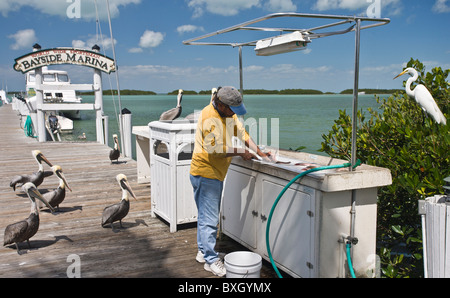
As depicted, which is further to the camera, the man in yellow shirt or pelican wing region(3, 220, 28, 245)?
pelican wing region(3, 220, 28, 245)

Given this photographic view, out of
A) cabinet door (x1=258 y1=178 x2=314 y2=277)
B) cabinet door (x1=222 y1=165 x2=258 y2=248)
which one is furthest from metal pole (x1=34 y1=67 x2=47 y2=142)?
cabinet door (x1=258 y1=178 x2=314 y2=277)

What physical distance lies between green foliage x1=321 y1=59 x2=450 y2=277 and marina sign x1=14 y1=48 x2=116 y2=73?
10.4 metres

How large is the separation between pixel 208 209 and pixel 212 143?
0.66 meters

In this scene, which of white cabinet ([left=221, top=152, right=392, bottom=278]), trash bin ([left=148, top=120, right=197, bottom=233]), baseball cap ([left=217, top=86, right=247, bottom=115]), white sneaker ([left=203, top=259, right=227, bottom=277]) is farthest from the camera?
trash bin ([left=148, top=120, right=197, bottom=233])

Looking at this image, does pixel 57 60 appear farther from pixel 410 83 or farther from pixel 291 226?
pixel 291 226

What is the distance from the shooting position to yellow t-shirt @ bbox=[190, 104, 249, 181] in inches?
142

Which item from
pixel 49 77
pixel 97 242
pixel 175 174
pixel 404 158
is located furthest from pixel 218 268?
pixel 49 77

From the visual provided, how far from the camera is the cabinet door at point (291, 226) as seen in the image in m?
3.17

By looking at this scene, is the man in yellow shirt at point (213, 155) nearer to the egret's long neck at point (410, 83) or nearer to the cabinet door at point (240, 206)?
the cabinet door at point (240, 206)

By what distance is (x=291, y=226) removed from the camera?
3371mm

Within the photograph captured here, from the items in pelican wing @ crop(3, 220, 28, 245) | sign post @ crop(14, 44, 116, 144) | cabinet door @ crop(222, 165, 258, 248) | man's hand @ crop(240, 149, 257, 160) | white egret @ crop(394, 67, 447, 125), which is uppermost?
sign post @ crop(14, 44, 116, 144)

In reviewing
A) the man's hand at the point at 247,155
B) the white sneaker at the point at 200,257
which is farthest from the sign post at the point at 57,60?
the man's hand at the point at 247,155

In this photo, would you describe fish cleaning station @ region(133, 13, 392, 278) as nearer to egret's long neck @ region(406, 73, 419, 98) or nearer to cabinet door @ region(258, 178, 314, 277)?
cabinet door @ region(258, 178, 314, 277)
